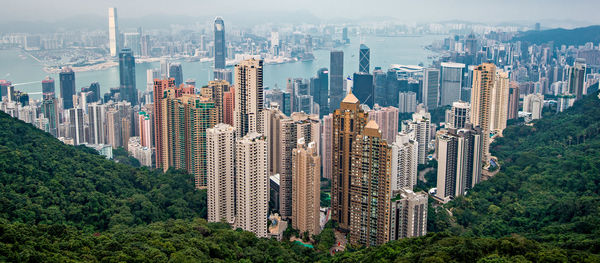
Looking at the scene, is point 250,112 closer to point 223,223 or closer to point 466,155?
point 223,223

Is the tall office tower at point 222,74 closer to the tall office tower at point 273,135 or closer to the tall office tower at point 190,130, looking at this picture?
the tall office tower at point 190,130

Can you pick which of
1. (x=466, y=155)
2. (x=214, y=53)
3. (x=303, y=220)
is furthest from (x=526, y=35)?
(x=303, y=220)

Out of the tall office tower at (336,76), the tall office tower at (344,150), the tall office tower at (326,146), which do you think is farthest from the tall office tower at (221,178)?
the tall office tower at (336,76)

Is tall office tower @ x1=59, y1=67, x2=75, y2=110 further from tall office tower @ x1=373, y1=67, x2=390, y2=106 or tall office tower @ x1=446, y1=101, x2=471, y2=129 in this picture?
tall office tower @ x1=446, y1=101, x2=471, y2=129

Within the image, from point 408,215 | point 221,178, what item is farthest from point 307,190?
point 408,215

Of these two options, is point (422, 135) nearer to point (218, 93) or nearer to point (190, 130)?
point (218, 93)

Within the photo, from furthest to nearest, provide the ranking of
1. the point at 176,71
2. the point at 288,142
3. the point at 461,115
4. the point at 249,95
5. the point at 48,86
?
1. the point at 176,71
2. the point at 48,86
3. the point at 461,115
4. the point at 249,95
5. the point at 288,142
